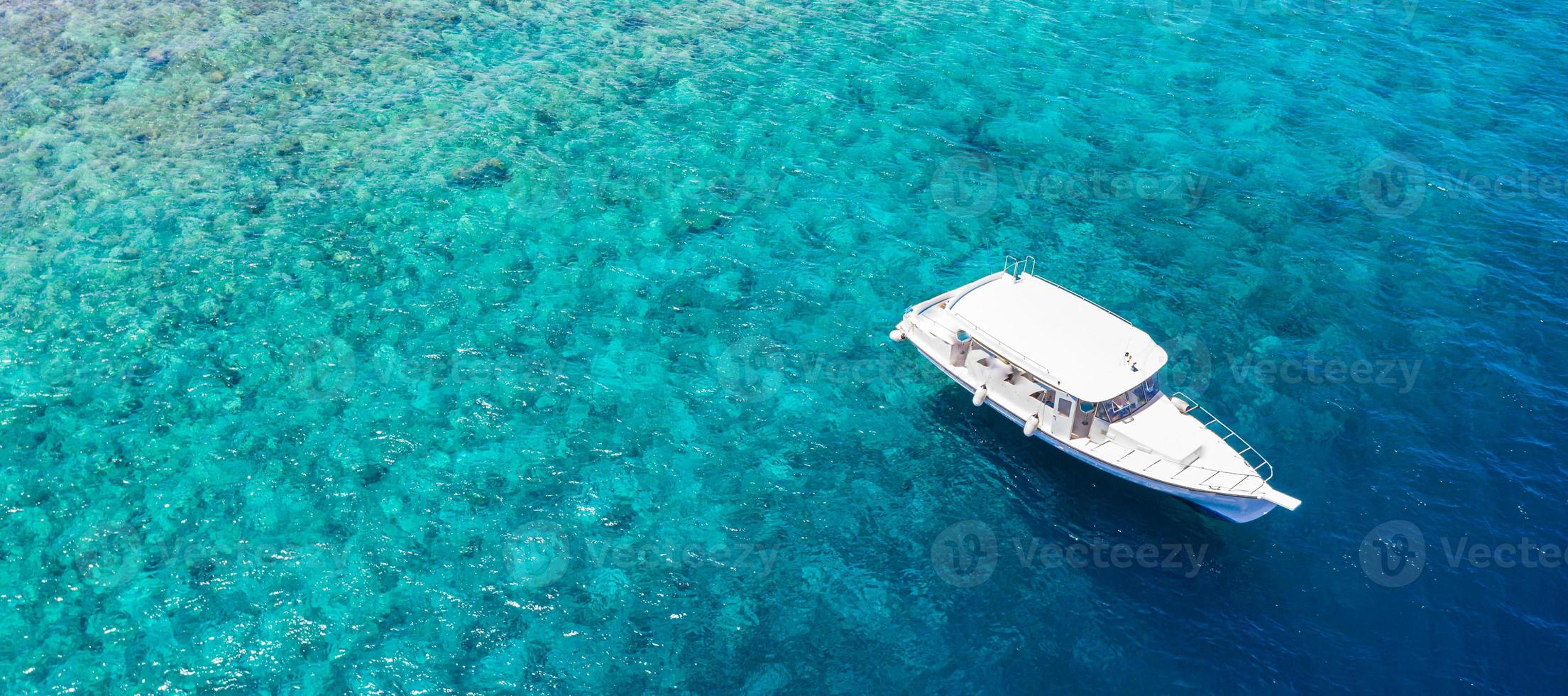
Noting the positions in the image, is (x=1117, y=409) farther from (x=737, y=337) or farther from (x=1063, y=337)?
(x=737, y=337)

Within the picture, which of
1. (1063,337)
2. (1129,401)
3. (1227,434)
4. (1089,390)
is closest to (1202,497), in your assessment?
(1129,401)

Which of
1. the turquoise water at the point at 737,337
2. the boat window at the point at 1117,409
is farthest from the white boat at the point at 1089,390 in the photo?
the turquoise water at the point at 737,337

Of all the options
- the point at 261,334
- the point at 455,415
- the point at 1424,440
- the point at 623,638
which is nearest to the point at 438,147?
the point at 261,334

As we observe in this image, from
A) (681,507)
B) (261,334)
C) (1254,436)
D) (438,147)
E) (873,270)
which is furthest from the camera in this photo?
(438,147)

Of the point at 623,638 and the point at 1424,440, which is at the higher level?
the point at 1424,440

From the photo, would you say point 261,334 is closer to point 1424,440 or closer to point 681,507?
point 681,507

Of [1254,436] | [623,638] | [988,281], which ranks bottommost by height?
[623,638]

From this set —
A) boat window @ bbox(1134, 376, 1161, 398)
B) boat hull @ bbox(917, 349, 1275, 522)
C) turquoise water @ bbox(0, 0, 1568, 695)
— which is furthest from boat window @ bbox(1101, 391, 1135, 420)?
turquoise water @ bbox(0, 0, 1568, 695)
